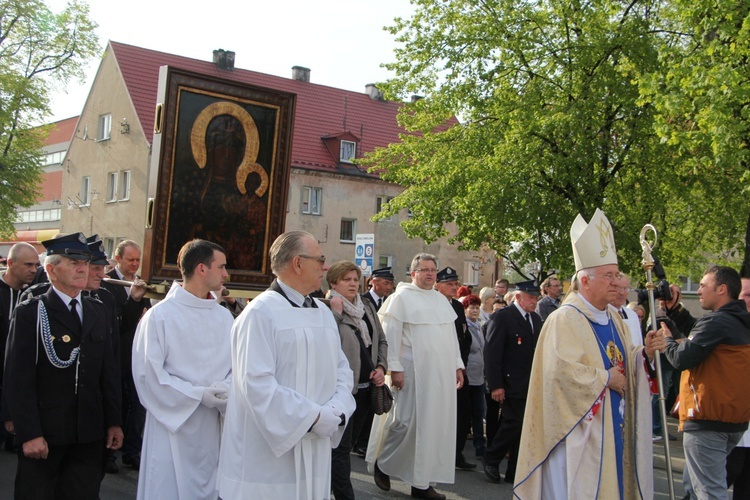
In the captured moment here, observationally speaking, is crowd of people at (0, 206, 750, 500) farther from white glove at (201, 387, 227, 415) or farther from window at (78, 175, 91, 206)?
window at (78, 175, 91, 206)

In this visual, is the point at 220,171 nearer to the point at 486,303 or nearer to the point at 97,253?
the point at 97,253

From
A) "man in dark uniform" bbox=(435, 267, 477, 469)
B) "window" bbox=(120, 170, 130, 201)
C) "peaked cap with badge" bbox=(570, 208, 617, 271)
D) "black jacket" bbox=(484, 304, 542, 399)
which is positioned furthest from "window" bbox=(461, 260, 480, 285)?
"peaked cap with badge" bbox=(570, 208, 617, 271)

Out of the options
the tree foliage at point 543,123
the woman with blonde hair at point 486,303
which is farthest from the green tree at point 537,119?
the woman with blonde hair at point 486,303

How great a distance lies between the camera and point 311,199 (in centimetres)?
3878

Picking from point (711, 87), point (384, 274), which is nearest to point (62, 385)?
point (384, 274)

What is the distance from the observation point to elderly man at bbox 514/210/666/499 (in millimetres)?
→ 5426

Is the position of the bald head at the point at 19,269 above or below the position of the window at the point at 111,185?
below

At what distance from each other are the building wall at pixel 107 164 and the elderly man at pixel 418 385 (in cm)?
2708

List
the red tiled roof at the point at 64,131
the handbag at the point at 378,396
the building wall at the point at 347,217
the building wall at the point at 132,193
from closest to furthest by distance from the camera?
the handbag at the point at 378,396 < the building wall at the point at 132,193 < the building wall at the point at 347,217 < the red tiled roof at the point at 64,131

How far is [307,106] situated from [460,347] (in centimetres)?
3306

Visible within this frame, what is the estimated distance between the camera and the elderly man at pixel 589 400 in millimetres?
5426

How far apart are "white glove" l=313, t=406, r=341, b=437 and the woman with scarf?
2533 millimetres

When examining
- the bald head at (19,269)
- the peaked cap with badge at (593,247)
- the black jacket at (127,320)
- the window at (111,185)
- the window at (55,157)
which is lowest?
the black jacket at (127,320)

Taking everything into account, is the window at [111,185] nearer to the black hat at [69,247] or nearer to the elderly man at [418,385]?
the elderly man at [418,385]
